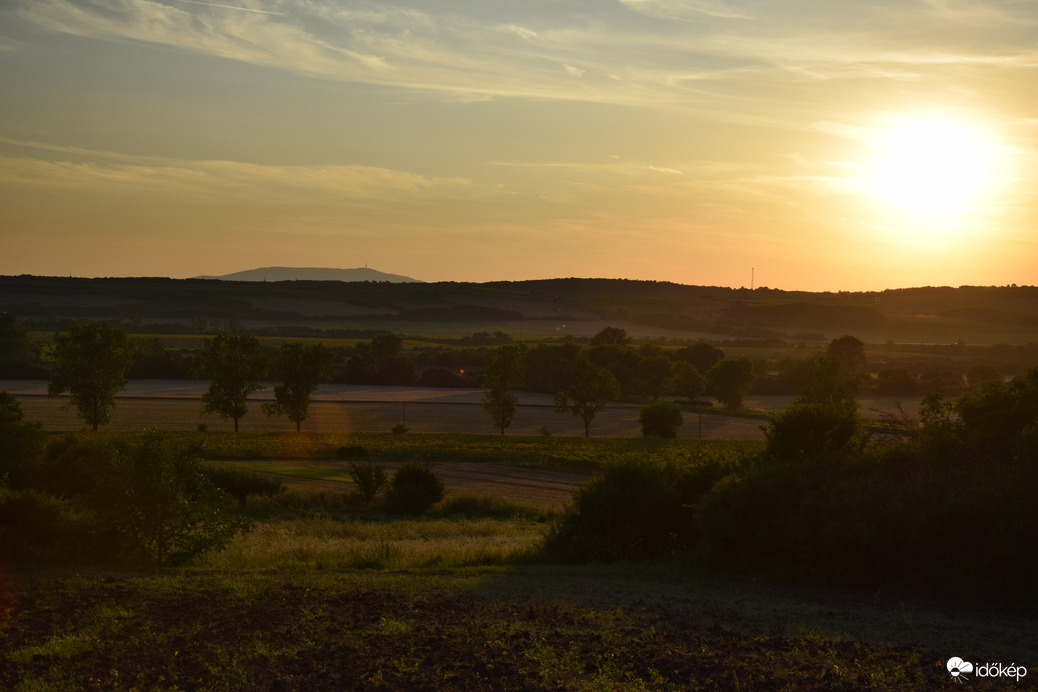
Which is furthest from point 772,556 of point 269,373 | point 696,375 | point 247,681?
point 696,375

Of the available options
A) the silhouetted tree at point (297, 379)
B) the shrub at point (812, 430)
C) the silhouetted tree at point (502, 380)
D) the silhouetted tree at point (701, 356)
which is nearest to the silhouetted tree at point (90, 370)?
the silhouetted tree at point (297, 379)

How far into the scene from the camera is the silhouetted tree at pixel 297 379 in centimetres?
6850

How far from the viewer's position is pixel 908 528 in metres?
16.5

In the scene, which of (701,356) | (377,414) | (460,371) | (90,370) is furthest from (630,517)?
(701,356)

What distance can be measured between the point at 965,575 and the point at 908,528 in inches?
48.6

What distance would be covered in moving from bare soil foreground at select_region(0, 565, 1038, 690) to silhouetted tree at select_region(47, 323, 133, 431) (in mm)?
53286

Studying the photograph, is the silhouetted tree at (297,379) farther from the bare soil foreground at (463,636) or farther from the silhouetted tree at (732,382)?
the bare soil foreground at (463,636)

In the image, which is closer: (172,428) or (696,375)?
(172,428)

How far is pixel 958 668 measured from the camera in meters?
11.0

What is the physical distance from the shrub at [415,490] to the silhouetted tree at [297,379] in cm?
3345

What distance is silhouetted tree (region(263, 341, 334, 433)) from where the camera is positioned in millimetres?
68500

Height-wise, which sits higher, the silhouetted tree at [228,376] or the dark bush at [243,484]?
the silhouetted tree at [228,376]

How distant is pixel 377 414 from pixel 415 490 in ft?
157

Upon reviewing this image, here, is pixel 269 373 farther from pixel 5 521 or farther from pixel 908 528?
pixel 908 528
